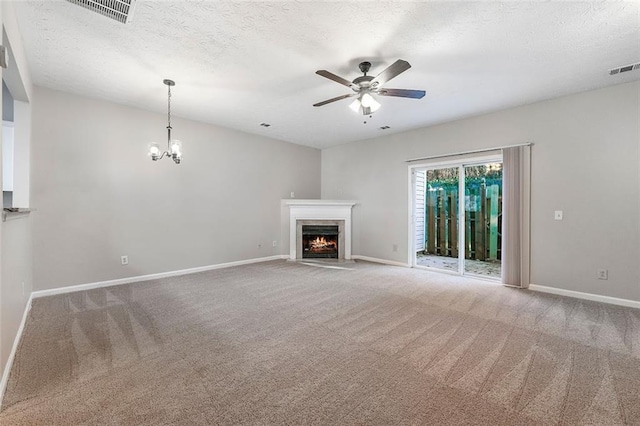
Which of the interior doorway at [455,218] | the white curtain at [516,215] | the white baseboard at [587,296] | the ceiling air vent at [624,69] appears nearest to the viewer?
the ceiling air vent at [624,69]

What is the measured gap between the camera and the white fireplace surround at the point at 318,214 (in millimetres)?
6273

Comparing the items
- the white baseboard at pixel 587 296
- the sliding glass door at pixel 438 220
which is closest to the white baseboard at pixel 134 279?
the sliding glass door at pixel 438 220

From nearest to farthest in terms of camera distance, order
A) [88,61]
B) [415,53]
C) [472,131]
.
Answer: [415,53] < [88,61] < [472,131]

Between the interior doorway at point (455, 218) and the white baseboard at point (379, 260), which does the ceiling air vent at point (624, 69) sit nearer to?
the interior doorway at point (455, 218)

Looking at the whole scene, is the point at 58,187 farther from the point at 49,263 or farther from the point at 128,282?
the point at 128,282

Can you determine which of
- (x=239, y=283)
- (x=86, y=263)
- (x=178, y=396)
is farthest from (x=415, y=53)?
(x=86, y=263)

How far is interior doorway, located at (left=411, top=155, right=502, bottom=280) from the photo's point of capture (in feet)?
18.1

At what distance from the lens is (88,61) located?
9.87 feet

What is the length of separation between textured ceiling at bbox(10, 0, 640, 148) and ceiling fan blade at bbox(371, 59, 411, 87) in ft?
0.86

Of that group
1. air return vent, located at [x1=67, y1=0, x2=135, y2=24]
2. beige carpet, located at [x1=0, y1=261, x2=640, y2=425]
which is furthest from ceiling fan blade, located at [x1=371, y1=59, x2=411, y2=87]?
beige carpet, located at [x1=0, y1=261, x2=640, y2=425]

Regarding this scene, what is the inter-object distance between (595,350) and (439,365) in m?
1.44

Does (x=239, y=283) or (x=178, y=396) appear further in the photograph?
(x=239, y=283)

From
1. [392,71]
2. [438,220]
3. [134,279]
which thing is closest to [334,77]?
[392,71]

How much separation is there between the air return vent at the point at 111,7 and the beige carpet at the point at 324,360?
110 inches
